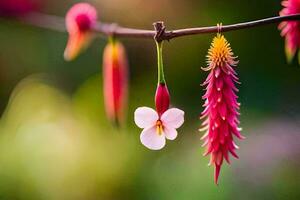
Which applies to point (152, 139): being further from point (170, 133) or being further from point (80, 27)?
point (80, 27)

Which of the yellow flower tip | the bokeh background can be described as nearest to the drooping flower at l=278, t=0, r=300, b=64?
the yellow flower tip

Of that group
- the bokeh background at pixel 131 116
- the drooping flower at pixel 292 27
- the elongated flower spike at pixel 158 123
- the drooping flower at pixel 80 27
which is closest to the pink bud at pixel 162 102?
the elongated flower spike at pixel 158 123

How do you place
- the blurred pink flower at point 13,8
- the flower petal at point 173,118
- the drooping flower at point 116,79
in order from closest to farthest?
the flower petal at point 173,118
the drooping flower at point 116,79
the blurred pink flower at point 13,8

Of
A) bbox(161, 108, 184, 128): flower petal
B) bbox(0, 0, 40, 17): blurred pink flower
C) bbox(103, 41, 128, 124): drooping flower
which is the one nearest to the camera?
bbox(161, 108, 184, 128): flower petal

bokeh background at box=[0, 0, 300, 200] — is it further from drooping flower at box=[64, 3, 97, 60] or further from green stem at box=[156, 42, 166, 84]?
green stem at box=[156, 42, 166, 84]

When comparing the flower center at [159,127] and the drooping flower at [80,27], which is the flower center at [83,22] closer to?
the drooping flower at [80,27]

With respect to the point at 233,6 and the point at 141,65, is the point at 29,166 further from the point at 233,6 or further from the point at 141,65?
the point at 233,6

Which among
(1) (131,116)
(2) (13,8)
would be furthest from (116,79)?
(1) (131,116)
